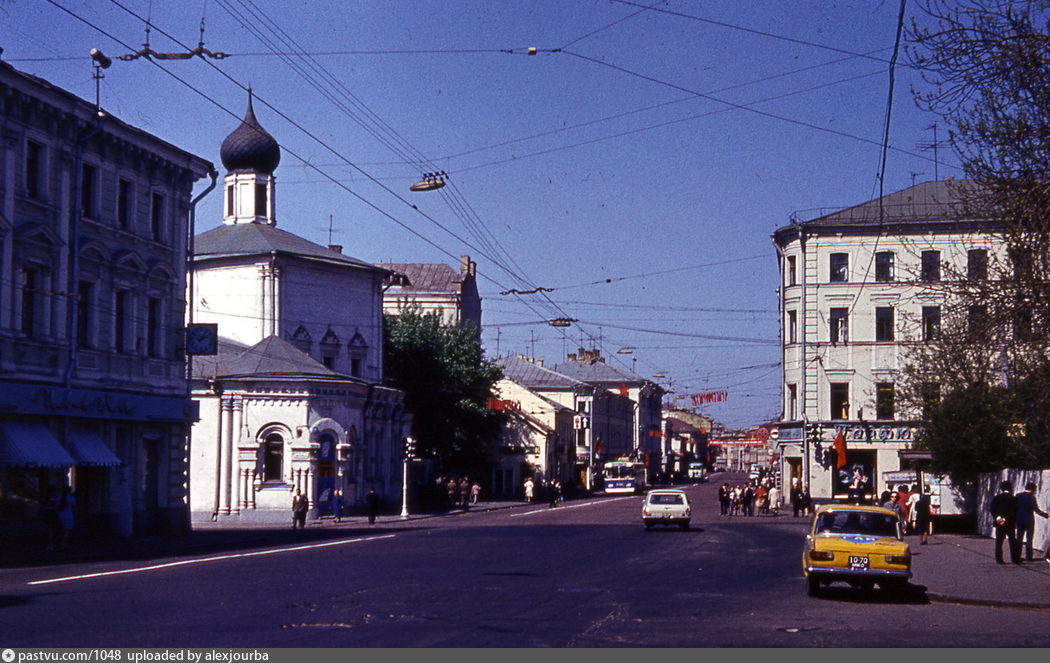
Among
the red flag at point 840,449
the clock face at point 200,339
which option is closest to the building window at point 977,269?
the clock face at point 200,339

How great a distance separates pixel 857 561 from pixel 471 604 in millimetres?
6281

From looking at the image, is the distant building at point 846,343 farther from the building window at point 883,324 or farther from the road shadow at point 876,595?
the road shadow at point 876,595

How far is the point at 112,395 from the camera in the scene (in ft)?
125

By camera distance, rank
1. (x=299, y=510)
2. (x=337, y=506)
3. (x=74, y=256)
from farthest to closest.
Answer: (x=337, y=506)
(x=299, y=510)
(x=74, y=256)

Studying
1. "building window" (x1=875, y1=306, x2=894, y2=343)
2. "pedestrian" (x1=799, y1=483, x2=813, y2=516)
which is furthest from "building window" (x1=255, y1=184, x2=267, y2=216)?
"building window" (x1=875, y1=306, x2=894, y2=343)

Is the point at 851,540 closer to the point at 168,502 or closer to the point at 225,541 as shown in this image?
the point at 225,541

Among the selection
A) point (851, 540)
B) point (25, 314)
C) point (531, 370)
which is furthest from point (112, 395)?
point (531, 370)

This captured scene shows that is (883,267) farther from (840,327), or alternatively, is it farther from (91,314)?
(91,314)

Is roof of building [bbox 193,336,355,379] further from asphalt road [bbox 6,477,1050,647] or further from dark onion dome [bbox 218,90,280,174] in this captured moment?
asphalt road [bbox 6,477,1050,647]

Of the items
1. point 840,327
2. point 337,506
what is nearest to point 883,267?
point 840,327

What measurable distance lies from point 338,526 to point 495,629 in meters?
36.8

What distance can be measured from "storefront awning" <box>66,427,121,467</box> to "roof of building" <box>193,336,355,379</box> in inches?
703

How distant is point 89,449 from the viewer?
1443 inches

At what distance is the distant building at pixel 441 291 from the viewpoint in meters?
104
